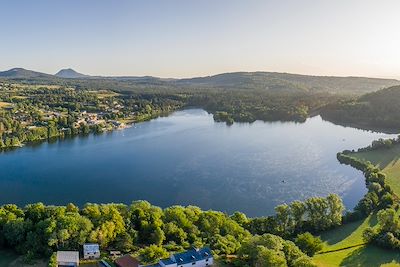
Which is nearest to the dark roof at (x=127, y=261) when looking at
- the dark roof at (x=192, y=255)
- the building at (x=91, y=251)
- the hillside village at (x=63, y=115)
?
the building at (x=91, y=251)

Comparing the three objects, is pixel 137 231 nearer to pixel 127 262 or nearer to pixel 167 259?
pixel 127 262

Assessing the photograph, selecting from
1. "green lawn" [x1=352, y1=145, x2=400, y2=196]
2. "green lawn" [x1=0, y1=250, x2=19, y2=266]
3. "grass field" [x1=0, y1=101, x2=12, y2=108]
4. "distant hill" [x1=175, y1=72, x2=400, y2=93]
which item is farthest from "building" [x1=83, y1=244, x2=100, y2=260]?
"distant hill" [x1=175, y1=72, x2=400, y2=93]

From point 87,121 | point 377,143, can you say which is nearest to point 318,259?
point 377,143

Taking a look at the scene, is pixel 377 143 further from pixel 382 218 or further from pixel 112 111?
pixel 112 111

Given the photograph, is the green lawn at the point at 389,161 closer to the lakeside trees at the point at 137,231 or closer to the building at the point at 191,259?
the lakeside trees at the point at 137,231

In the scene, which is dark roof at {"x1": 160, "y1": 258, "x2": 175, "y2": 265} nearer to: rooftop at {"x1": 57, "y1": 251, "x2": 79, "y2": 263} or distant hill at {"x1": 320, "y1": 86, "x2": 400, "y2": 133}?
rooftop at {"x1": 57, "y1": 251, "x2": 79, "y2": 263}

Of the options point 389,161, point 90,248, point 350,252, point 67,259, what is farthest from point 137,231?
point 389,161
